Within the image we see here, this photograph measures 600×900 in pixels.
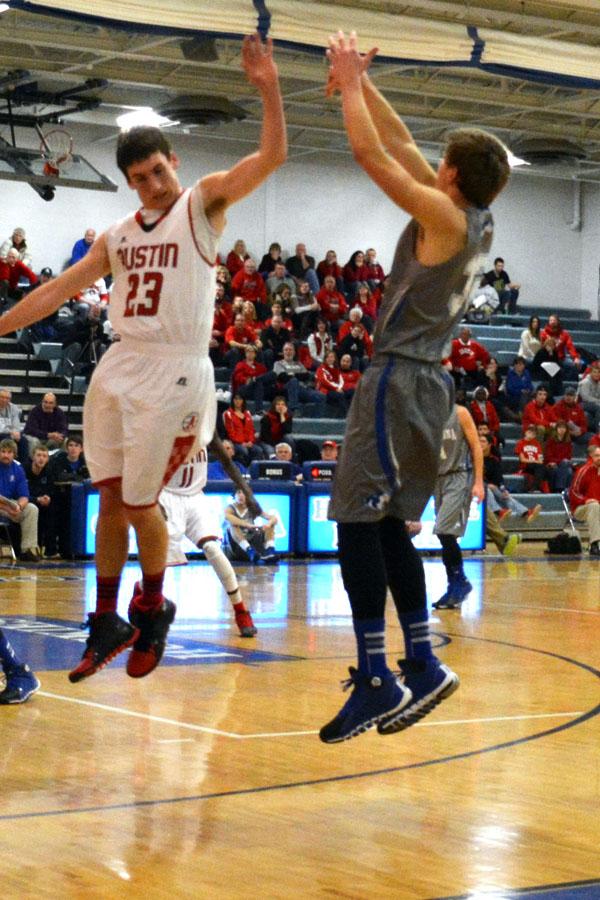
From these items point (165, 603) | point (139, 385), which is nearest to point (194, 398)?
point (139, 385)

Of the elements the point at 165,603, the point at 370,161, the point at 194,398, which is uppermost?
the point at 370,161

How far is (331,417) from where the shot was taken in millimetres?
23062

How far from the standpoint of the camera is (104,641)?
5.41 metres

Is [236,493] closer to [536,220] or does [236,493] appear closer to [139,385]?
[139,385]

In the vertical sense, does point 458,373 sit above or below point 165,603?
above

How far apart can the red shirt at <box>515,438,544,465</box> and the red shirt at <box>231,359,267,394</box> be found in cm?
430

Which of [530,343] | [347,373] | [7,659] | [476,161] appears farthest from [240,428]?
[476,161]

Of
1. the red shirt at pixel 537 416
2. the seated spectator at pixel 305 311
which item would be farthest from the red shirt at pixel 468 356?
the seated spectator at pixel 305 311

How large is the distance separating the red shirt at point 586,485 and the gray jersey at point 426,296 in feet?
52.0

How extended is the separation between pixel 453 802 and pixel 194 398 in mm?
1744

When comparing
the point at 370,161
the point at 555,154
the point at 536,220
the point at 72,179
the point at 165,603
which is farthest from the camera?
the point at 536,220

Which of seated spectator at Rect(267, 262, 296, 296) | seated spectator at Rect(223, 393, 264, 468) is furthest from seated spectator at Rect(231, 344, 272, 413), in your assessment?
seated spectator at Rect(267, 262, 296, 296)

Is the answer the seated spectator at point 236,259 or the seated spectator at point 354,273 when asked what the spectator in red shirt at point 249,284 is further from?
the seated spectator at point 354,273

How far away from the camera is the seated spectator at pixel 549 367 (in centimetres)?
2591
